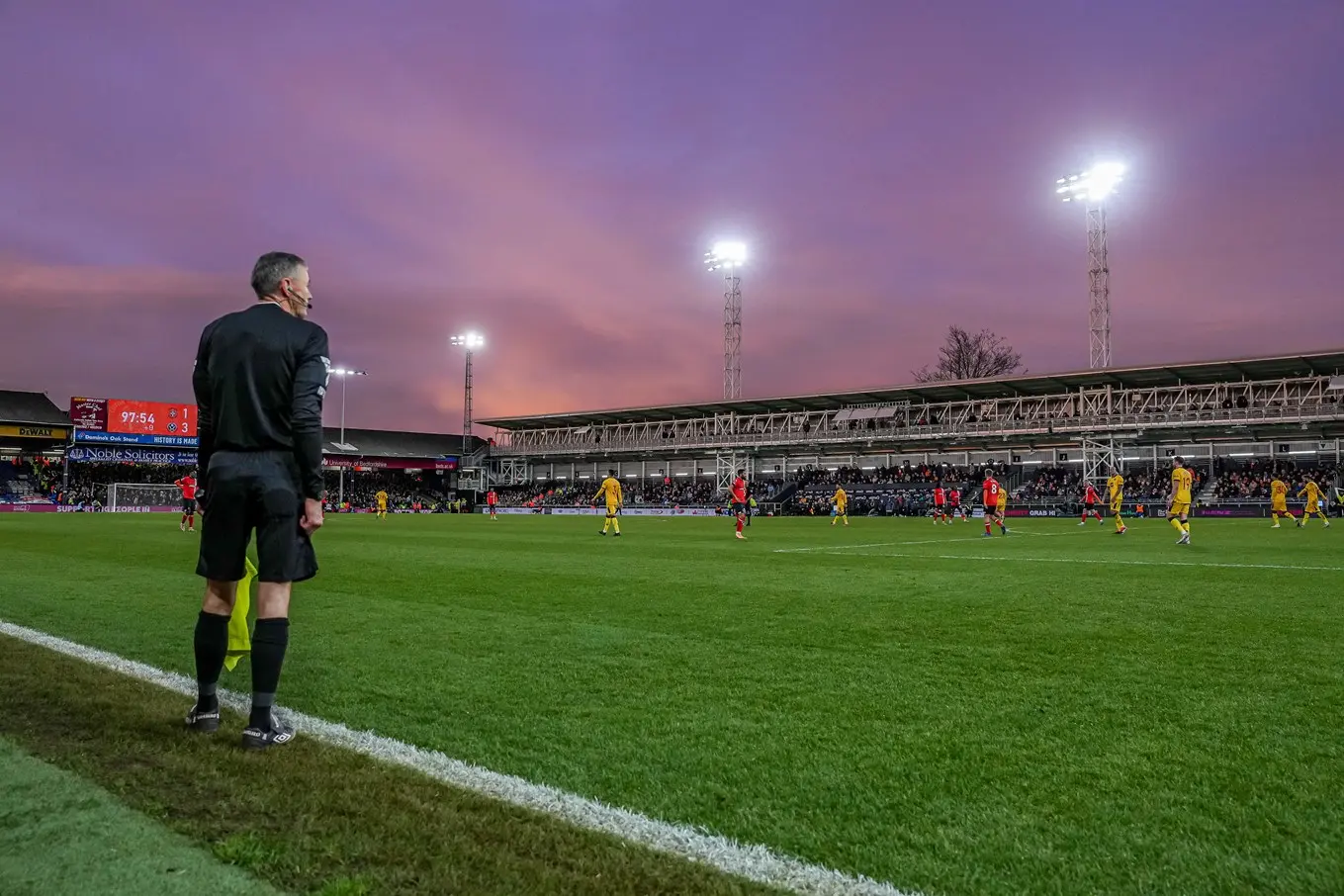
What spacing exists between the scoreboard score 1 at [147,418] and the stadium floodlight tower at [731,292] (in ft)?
134

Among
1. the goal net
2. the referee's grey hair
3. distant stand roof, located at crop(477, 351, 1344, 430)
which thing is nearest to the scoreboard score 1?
the goal net

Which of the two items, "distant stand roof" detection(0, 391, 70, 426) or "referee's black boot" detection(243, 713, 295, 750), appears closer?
"referee's black boot" detection(243, 713, 295, 750)

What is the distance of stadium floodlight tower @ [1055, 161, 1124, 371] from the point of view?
38.9m

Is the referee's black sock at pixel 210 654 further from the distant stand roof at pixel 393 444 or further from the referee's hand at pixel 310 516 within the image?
the distant stand roof at pixel 393 444

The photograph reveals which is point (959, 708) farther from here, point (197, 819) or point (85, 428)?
point (85, 428)

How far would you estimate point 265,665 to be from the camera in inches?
135

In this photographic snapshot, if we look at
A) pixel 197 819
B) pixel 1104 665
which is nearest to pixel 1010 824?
pixel 197 819

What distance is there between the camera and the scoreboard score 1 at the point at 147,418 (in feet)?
203

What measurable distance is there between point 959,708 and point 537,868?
2421mm

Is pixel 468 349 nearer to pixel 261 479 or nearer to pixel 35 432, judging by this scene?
pixel 35 432

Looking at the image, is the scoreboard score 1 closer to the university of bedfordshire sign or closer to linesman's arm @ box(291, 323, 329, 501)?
the university of bedfordshire sign

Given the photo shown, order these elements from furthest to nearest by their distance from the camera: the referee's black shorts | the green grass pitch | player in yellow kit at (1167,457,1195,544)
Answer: player in yellow kit at (1167,457,1195,544), the referee's black shorts, the green grass pitch

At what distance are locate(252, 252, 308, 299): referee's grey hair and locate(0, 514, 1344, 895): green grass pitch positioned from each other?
6.35ft

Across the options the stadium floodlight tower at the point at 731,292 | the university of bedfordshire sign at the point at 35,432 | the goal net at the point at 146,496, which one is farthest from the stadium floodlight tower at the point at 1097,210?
the university of bedfordshire sign at the point at 35,432
